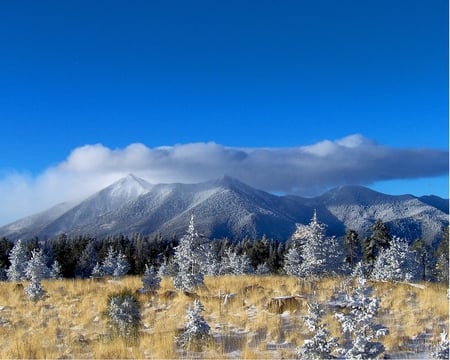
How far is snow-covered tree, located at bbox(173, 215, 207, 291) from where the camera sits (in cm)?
1906

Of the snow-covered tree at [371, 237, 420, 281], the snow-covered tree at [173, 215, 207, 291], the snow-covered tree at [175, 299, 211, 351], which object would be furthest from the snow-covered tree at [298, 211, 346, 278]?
the snow-covered tree at [175, 299, 211, 351]

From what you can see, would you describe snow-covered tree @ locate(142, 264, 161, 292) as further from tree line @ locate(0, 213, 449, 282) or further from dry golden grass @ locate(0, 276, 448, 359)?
tree line @ locate(0, 213, 449, 282)

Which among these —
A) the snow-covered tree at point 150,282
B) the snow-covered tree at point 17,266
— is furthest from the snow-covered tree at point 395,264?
the snow-covered tree at point 17,266

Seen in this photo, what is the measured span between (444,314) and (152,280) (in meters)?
11.0

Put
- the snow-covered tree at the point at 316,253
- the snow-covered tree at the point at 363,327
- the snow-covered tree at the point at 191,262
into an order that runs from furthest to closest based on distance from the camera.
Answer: the snow-covered tree at the point at 316,253 < the snow-covered tree at the point at 191,262 < the snow-covered tree at the point at 363,327

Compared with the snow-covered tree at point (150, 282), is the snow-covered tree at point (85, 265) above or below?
below

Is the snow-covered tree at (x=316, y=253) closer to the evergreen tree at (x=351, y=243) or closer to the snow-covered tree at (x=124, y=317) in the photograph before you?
the snow-covered tree at (x=124, y=317)

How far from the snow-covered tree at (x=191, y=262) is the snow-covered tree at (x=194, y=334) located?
24.3ft

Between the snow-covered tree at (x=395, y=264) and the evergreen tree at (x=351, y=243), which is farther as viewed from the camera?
the evergreen tree at (x=351, y=243)

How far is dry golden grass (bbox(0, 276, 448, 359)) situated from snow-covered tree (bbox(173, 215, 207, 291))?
0.81 metres

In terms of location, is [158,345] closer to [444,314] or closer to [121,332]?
[121,332]

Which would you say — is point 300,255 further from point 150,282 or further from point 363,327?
point 363,327

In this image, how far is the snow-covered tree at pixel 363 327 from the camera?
7.30 metres

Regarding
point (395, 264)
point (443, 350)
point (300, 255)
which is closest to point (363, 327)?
point (443, 350)
